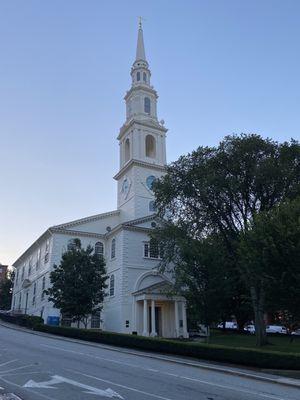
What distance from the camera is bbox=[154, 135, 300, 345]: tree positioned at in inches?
1251

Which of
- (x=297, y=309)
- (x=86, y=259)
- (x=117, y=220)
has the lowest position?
(x=297, y=309)

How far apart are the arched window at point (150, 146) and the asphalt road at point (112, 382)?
1468 inches

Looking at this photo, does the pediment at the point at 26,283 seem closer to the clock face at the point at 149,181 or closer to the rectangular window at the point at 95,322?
the rectangular window at the point at 95,322

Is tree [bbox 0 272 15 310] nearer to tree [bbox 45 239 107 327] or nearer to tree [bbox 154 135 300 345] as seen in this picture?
tree [bbox 45 239 107 327]

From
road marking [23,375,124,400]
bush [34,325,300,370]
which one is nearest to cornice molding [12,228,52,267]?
bush [34,325,300,370]

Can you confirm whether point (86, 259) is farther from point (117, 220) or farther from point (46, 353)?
point (46, 353)

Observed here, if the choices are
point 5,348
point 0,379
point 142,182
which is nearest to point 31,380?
point 0,379

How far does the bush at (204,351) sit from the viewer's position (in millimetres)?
18906

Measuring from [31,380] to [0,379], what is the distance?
2.92ft

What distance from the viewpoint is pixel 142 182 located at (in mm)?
50031

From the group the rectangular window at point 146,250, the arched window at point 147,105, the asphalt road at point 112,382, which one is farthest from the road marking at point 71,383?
the arched window at point 147,105

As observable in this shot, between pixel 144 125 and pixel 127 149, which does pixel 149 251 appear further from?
pixel 144 125

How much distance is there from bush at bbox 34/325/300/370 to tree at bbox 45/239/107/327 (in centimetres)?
535

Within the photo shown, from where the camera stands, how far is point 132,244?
44.0 meters
